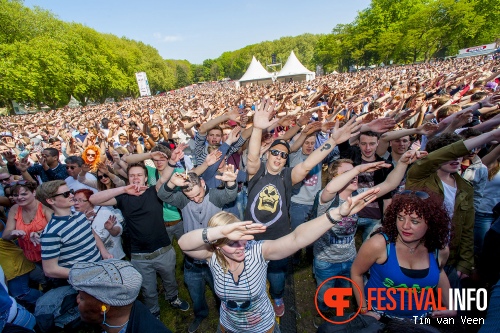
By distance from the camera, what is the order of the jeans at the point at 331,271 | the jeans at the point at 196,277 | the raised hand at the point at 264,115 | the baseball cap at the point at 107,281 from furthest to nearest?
1. the raised hand at the point at 264,115
2. the jeans at the point at 196,277
3. the jeans at the point at 331,271
4. the baseball cap at the point at 107,281

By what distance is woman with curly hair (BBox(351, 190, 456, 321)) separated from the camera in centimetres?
201

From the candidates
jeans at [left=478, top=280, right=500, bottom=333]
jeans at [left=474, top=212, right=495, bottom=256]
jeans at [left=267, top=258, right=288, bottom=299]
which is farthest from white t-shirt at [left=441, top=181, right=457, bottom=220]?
jeans at [left=267, top=258, right=288, bottom=299]

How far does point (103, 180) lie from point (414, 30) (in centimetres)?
6103

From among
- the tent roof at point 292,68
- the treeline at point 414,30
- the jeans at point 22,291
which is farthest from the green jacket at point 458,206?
the treeline at point 414,30

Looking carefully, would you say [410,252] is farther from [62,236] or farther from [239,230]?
[62,236]

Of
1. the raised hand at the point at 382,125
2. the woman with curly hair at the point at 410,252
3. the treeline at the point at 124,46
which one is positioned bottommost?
the woman with curly hair at the point at 410,252

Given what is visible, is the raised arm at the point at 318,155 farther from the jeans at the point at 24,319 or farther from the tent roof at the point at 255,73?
the tent roof at the point at 255,73

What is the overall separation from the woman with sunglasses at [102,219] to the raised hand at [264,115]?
2.21 meters

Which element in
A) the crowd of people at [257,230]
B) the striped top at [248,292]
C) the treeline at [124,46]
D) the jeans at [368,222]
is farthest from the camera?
the treeline at [124,46]

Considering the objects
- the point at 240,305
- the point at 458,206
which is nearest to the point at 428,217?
the point at 458,206

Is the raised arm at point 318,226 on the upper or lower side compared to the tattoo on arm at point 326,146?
lower

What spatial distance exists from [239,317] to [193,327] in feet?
5.30

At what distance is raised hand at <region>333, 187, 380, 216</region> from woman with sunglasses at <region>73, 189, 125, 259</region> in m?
2.81

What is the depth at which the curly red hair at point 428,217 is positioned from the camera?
2006 mm
